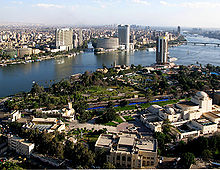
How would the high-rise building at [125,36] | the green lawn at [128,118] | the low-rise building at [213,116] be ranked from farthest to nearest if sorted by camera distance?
the high-rise building at [125,36] → the green lawn at [128,118] → the low-rise building at [213,116]

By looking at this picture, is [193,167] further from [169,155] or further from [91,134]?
[91,134]

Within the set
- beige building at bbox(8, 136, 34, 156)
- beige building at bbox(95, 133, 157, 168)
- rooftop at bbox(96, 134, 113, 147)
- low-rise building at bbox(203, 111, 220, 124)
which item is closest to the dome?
low-rise building at bbox(203, 111, 220, 124)

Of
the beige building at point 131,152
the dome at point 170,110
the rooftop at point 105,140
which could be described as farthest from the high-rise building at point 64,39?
the beige building at point 131,152

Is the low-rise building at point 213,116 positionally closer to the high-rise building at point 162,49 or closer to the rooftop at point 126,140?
the rooftop at point 126,140

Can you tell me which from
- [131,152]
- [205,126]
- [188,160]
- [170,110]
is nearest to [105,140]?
[131,152]

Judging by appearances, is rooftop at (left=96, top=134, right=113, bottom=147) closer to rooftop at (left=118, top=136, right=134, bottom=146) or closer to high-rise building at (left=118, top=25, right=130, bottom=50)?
rooftop at (left=118, top=136, right=134, bottom=146)

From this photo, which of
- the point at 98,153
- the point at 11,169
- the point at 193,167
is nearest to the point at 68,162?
the point at 98,153
